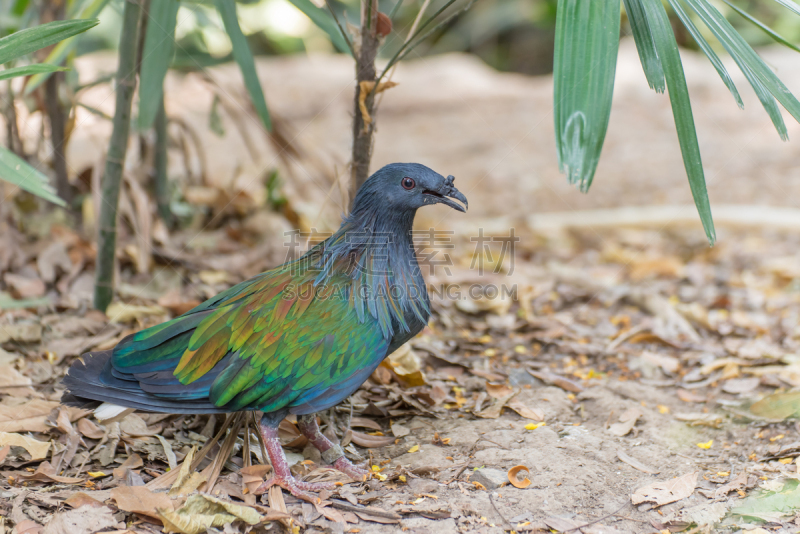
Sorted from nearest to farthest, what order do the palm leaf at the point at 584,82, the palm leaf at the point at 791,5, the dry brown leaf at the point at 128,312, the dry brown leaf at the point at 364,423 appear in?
the palm leaf at the point at 584,82 < the palm leaf at the point at 791,5 < the dry brown leaf at the point at 364,423 < the dry brown leaf at the point at 128,312

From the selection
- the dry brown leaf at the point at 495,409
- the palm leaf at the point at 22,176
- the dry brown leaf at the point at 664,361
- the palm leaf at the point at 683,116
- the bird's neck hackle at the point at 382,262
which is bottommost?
the dry brown leaf at the point at 495,409

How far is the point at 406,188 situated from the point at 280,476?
1384 mm

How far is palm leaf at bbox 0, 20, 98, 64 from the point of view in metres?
2.60

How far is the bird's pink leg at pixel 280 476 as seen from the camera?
2674mm

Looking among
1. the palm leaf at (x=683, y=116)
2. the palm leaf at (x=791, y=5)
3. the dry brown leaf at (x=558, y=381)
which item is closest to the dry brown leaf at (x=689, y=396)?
the dry brown leaf at (x=558, y=381)

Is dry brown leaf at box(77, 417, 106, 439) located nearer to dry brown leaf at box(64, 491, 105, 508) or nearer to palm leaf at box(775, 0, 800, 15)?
dry brown leaf at box(64, 491, 105, 508)

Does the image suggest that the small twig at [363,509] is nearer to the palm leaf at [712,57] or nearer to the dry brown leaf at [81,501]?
the dry brown leaf at [81,501]

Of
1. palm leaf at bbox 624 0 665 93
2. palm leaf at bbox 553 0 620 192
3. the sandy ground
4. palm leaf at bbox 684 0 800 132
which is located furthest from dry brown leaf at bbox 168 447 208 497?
palm leaf at bbox 684 0 800 132

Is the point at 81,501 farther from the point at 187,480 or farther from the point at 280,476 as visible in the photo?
the point at 280,476

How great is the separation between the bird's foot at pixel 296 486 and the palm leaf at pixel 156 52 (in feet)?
6.92

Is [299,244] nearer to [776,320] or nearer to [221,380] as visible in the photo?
[221,380]

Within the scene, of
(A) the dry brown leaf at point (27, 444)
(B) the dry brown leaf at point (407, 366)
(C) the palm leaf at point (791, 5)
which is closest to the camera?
(C) the palm leaf at point (791, 5)

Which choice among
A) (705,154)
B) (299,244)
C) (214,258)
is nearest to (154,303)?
(214,258)

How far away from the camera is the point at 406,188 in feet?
9.79
